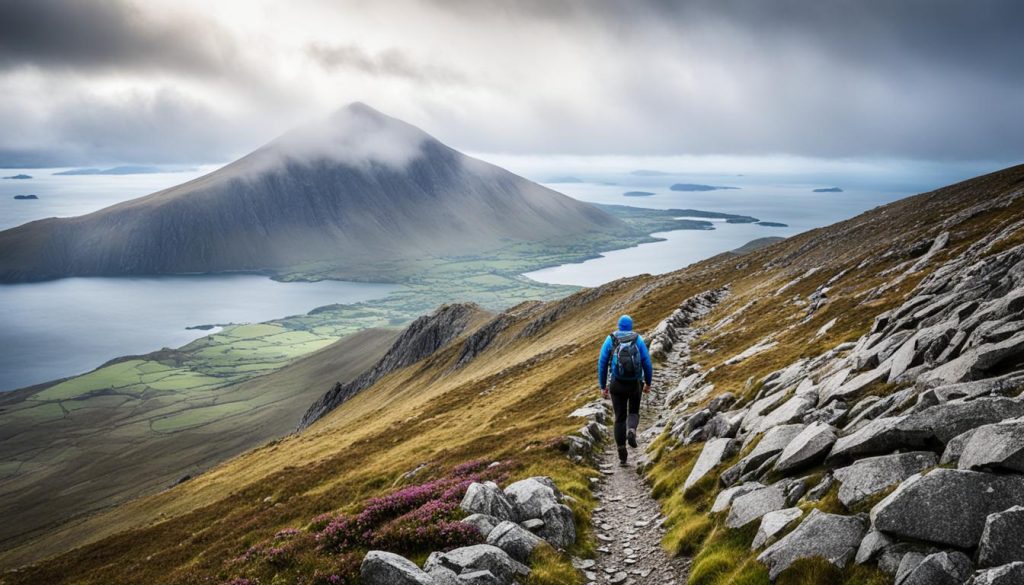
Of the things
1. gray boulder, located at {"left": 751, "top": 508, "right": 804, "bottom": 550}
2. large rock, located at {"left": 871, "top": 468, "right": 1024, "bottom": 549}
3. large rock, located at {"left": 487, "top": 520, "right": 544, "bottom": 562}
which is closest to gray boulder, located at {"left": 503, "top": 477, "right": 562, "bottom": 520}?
large rock, located at {"left": 487, "top": 520, "right": 544, "bottom": 562}

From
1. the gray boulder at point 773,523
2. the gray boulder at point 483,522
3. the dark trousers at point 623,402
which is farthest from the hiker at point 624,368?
the gray boulder at point 773,523

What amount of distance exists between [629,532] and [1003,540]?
10651 millimetres

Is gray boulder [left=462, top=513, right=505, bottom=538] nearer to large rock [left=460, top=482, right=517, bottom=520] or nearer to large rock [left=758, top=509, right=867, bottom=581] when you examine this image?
large rock [left=460, top=482, right=517, bottom=520]

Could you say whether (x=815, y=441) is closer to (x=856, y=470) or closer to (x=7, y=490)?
(x=856, y=470)

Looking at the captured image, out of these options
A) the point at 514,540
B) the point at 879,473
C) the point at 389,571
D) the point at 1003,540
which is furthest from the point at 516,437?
the point at 1003,540

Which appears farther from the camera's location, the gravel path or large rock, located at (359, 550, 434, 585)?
the gravel path

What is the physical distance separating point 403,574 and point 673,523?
8.40 meters

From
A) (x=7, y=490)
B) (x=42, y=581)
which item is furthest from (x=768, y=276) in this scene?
(x=7, y=490)

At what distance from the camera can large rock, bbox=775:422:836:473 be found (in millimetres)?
13375

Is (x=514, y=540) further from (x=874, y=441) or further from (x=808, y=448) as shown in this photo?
(x=874, y=441)

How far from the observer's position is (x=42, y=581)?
4188 cm

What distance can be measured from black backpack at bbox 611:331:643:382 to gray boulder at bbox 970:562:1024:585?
46.6 feet

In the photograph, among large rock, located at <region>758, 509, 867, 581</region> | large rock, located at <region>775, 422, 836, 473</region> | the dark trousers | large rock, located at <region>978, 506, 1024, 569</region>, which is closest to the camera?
large rock, located at <region>978, 506, 1024, 569</region>

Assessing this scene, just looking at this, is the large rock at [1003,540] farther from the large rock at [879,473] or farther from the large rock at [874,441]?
the large rock at [874,441]
